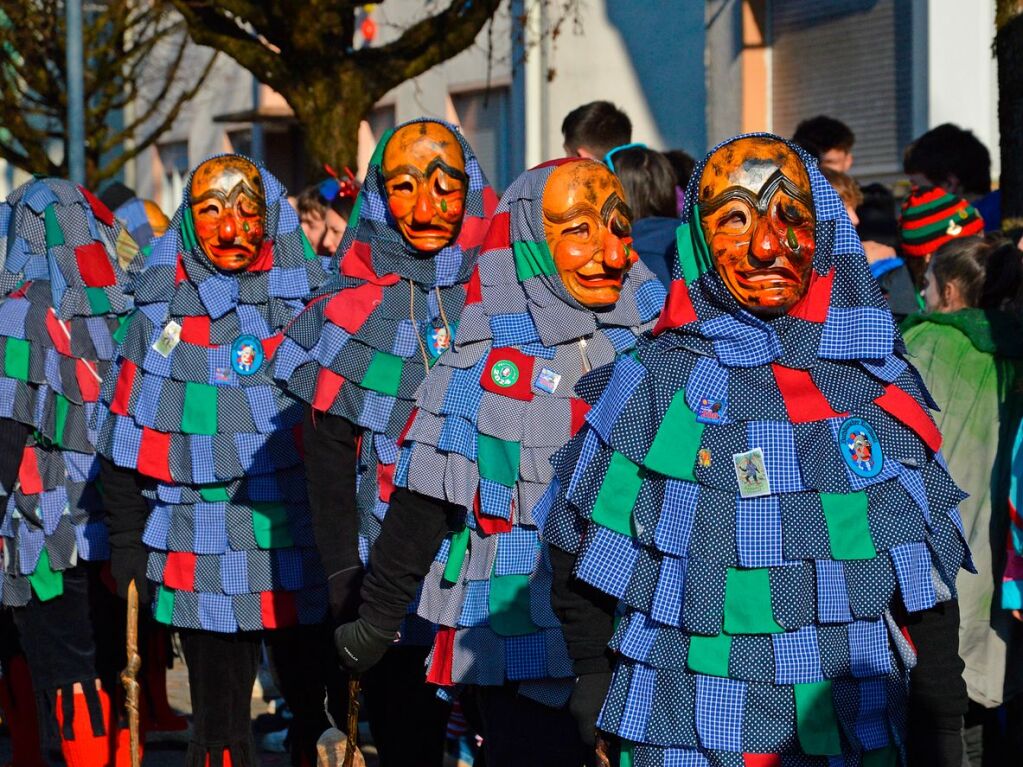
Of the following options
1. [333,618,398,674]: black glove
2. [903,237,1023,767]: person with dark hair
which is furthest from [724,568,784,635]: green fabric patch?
[903,237,1023,767]: person with dark hair

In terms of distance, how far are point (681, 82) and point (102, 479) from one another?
316 inches

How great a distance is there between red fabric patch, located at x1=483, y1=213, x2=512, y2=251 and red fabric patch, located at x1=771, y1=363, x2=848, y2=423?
129cm

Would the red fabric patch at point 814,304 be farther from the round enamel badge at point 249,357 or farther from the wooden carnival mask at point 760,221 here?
the round enamel badge at point 249,357

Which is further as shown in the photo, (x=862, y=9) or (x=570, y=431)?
(x=862, y=9)

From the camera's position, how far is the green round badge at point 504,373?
4562 mm

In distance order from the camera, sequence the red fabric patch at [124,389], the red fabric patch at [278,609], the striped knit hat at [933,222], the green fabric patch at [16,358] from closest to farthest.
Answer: the red fabric patch at [278,609], the red fabric patch at [124,389], the striped knit hat at [933,222], the green fabric patch at [16,358]

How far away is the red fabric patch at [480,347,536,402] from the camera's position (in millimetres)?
4551

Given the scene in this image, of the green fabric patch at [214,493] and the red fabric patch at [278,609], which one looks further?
the green fabric patch at [214,493]

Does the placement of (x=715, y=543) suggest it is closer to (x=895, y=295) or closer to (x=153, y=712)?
(x=895, y=295)

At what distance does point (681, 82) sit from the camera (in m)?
13.4

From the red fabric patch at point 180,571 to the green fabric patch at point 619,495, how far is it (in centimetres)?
267

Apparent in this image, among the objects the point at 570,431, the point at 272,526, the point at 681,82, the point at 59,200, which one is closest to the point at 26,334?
the point at 59,200

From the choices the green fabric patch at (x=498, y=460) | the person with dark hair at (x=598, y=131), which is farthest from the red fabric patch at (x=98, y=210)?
the green fabric patch at (x=498, y=460)

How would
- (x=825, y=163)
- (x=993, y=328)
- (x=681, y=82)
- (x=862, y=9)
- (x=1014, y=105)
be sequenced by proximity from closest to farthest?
(x=993, y=328) → (x=1014, y=105) → (x=825, y=163) → (x=862, y=9) → (x=681, y=82)
